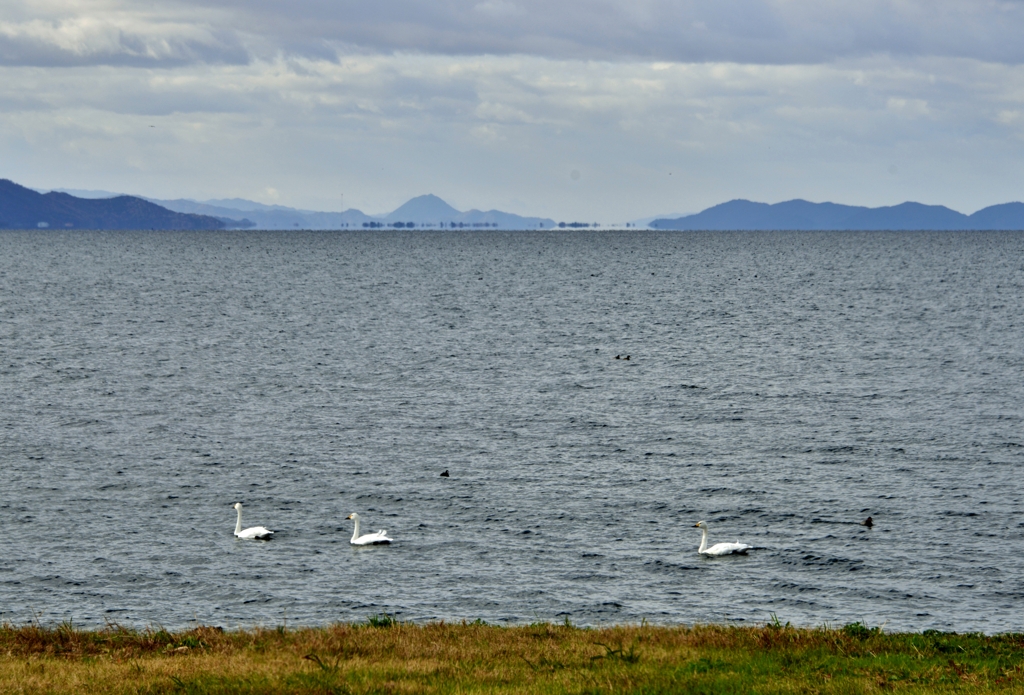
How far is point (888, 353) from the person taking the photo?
70.7m

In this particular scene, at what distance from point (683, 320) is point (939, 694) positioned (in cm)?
8196

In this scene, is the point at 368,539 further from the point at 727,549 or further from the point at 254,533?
the point at 727,549

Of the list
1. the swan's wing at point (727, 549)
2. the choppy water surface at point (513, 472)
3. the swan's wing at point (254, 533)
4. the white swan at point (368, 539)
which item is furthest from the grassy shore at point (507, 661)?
the swan's wing at point (254, 533)

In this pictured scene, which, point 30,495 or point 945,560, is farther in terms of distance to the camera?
point 30,495

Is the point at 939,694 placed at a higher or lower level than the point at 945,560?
higher

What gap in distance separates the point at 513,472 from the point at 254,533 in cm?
1093

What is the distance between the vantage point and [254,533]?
30.3m

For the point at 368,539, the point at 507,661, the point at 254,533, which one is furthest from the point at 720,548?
the point at 507,661

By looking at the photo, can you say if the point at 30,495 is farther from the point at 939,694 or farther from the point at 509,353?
the point at 509,353

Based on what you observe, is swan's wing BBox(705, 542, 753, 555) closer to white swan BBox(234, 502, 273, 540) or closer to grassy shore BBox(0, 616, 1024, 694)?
grassy shore BBox(0, 616, 1024, 694)

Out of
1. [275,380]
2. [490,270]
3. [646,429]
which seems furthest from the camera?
[490,270]

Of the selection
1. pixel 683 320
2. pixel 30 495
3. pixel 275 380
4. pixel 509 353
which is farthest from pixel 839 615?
pixel 683 320

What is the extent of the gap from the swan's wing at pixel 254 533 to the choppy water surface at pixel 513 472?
0.41m

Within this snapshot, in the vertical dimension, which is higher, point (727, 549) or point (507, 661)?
point (507, 661)
